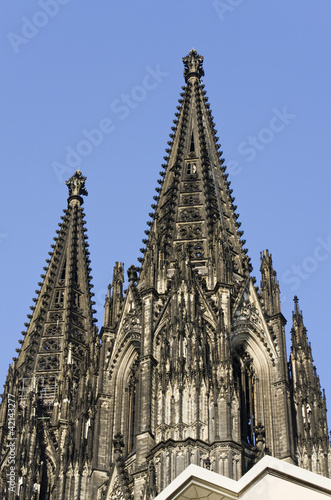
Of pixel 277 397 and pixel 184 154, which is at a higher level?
pixel 184 154

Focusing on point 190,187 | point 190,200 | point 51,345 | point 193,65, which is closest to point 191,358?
point 190,200

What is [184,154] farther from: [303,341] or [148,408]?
[148,408]

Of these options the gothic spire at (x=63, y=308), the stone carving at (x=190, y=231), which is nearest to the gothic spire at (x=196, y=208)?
the stone carving at (x=190, y=231)

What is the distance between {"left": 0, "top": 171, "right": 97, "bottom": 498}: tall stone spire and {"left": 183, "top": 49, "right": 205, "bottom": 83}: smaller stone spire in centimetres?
919

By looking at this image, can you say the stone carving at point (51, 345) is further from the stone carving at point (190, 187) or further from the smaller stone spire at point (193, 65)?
the smaller stone spire at point (193, 65)

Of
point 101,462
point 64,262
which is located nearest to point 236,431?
point 101,462

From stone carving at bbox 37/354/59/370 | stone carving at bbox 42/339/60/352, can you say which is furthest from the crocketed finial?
stone carving at bbox 37/354/59/370

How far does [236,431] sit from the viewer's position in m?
38.0

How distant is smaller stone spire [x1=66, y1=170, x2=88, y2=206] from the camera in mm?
64812

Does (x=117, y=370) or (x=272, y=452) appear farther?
(x=117, y=370)

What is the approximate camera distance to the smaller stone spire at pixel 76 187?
64812 mm

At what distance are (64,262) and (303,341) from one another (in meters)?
19.3

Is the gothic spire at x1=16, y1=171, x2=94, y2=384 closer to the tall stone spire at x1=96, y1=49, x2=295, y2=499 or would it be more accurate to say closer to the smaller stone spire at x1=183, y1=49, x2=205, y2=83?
the tall stone spire at x1=96, y1=49, x2=295, y2=499

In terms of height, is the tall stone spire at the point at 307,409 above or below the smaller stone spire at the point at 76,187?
below
